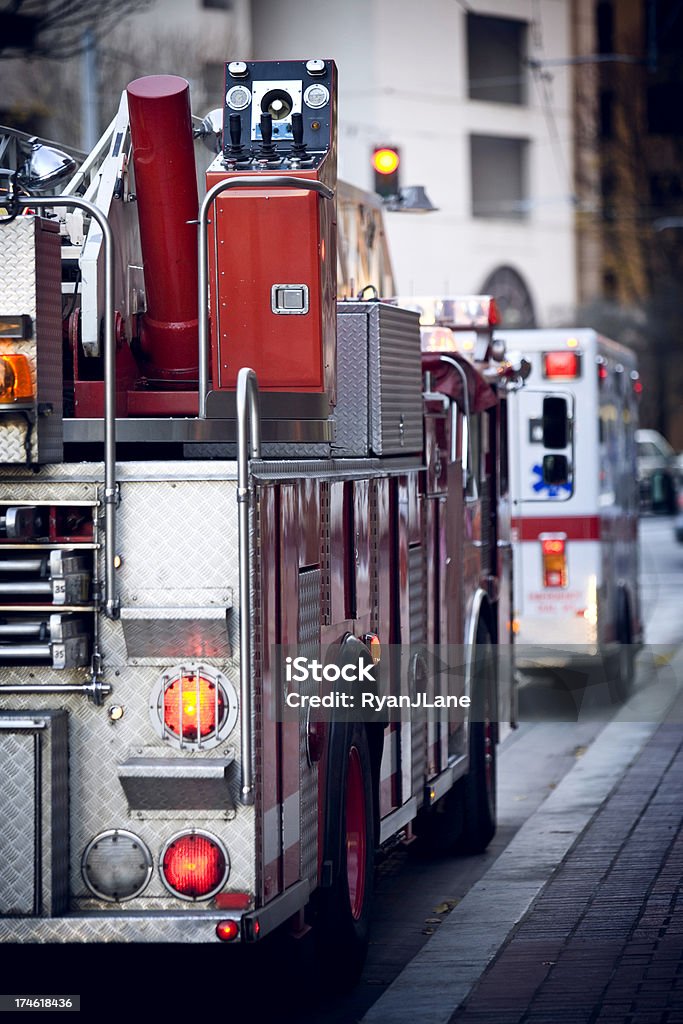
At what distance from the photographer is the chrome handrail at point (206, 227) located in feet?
21.0

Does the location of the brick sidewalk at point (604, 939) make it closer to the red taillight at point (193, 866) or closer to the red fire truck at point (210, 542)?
the red fire truck at point (210, 542)

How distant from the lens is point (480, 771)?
9.86 m

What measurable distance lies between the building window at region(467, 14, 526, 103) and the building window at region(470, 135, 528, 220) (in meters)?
1.44

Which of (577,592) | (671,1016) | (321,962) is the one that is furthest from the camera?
Answer: (577,592)

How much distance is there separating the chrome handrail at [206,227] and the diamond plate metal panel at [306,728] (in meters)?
0.70

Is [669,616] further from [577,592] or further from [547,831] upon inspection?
[547,831]

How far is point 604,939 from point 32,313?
3.48 metres

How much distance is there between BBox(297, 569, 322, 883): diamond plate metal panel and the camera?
6.31 metres

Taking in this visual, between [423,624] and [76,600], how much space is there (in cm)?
278

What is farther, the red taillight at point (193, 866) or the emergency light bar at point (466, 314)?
the emergency light bar at point (466, 314)

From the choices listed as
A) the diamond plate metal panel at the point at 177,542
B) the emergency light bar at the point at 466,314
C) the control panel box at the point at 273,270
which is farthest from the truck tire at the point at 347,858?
the emergency light bar at the point at 466,314

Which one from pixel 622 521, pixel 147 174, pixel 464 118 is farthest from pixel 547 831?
pixel 464 118

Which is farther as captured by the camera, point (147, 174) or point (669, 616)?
point (669, 616)

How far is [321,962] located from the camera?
7.03 metres
